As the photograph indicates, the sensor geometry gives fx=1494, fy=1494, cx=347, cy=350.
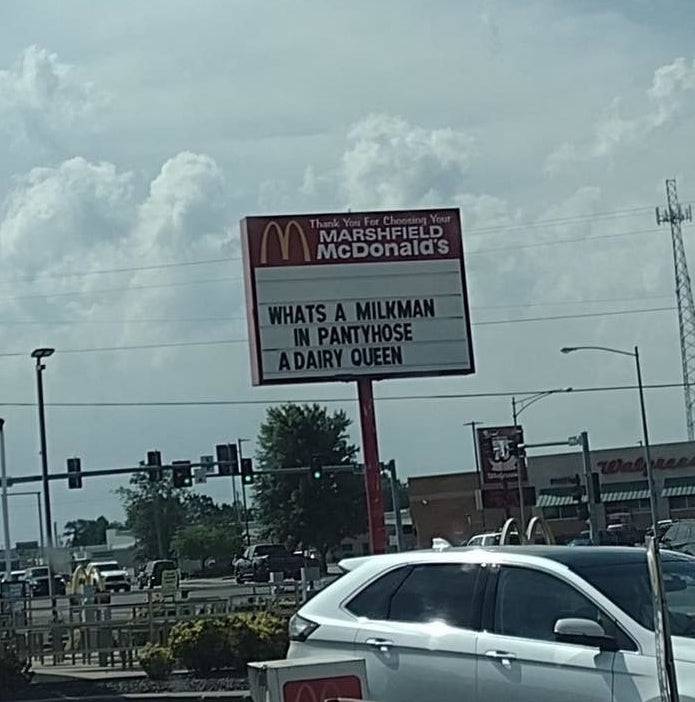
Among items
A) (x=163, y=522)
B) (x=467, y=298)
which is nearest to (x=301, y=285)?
(x=467, y=298)

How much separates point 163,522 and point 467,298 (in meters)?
95.0

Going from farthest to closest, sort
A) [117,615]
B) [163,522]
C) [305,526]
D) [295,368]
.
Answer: [163,522] < [305,526] < [117,615] < [295,368]

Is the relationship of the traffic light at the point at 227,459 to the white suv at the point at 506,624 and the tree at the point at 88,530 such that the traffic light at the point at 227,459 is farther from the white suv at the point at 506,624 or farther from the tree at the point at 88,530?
the tree at the point at 88,530

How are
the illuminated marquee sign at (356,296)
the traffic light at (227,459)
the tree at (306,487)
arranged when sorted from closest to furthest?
the illuminated marquee sign at (356,296) < the traffic light at (227,459) < the tree at (306,487)

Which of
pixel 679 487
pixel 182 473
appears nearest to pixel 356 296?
pixel 182 473

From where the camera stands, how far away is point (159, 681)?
65.0 feet

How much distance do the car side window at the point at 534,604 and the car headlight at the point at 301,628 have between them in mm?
1607

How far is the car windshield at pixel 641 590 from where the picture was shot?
9133mm

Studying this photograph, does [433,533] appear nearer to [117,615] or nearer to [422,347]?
[117,615]

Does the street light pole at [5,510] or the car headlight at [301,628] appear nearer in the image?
the car headlight at [301,628]

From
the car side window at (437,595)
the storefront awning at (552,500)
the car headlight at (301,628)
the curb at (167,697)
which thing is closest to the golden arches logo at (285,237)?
the curb at (167,697)

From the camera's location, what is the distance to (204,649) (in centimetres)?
1998

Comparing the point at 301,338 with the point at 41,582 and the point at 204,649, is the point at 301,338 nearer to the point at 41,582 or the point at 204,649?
the point at 204,649

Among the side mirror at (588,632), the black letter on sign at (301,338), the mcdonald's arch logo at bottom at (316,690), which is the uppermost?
the black letter on sign at (301,338)
